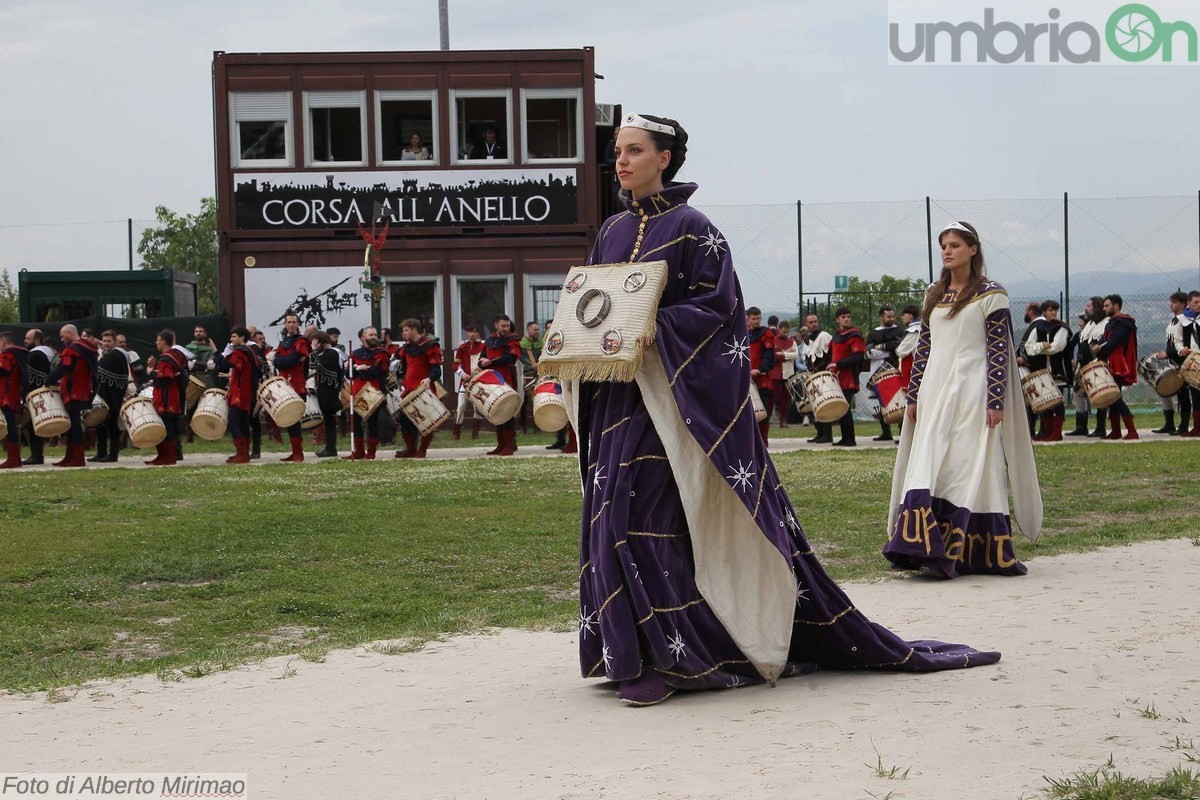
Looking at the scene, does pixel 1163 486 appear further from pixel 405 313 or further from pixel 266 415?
pixel 405 313

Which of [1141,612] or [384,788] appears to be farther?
[1141,612]

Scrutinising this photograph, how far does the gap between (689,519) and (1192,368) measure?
16.7 metres

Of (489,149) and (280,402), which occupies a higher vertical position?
(489,149)

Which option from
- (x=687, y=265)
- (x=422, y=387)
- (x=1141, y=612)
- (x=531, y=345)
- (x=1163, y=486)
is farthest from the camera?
(x=531, y=345)

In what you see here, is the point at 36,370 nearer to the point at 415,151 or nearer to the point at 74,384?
the point at 74,384

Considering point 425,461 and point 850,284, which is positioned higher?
point 850,284

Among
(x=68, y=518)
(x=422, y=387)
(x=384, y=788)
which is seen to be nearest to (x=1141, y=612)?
(x=384, y=788)

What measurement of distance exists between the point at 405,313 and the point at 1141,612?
23.2 m

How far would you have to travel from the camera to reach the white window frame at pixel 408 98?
97.9ft

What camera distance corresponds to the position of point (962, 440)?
8.80 meters

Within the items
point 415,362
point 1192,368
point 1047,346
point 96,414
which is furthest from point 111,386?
point 1192,368

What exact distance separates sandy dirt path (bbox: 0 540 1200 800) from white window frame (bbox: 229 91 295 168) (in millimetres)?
24153

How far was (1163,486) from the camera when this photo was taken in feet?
44.0

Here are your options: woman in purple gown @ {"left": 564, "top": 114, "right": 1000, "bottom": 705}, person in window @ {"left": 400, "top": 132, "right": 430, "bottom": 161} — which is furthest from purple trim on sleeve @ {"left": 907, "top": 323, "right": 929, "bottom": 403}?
person in window @ {"left": 400, "top": 132, "right": 430, "bottom": 161}
